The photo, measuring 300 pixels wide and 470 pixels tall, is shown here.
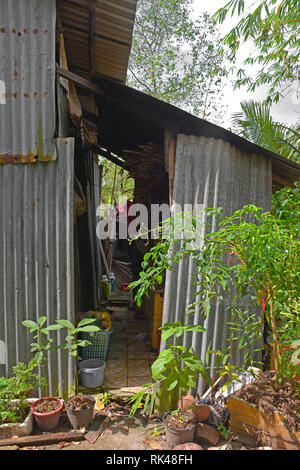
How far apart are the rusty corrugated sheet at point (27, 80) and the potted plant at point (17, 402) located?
2.43 m

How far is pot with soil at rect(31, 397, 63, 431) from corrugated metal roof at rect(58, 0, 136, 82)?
460 cm

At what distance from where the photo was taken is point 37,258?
358 centimetres

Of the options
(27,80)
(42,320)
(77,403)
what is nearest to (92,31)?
(27,80)

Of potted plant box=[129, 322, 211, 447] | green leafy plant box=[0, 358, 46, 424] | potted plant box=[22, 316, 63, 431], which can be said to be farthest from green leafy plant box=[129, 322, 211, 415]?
green leafy plant box=[0, 358, 46, 424]

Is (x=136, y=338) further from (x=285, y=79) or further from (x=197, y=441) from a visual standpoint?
(x=285, y=79)

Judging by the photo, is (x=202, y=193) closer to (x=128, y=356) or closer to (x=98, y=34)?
(x=98, y=34)

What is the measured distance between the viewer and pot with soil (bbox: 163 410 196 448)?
2932 millimetres

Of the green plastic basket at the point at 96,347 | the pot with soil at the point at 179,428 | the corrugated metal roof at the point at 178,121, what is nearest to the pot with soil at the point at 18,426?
the green plastic basket at the point at 96,347

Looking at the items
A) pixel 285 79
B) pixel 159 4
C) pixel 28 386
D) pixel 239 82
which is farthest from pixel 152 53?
pixel 28 386

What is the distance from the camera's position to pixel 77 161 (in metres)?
6.26

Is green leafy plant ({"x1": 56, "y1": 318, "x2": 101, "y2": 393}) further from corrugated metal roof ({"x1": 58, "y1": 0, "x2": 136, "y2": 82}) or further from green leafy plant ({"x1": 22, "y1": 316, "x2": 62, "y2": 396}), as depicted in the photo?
corrugated metal roof ({"x1": 58, "y1": 0, "x2": 136, "y2": 82})

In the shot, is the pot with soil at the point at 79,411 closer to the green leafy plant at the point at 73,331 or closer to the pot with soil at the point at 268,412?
the green leafy plant at the point at 73,331
